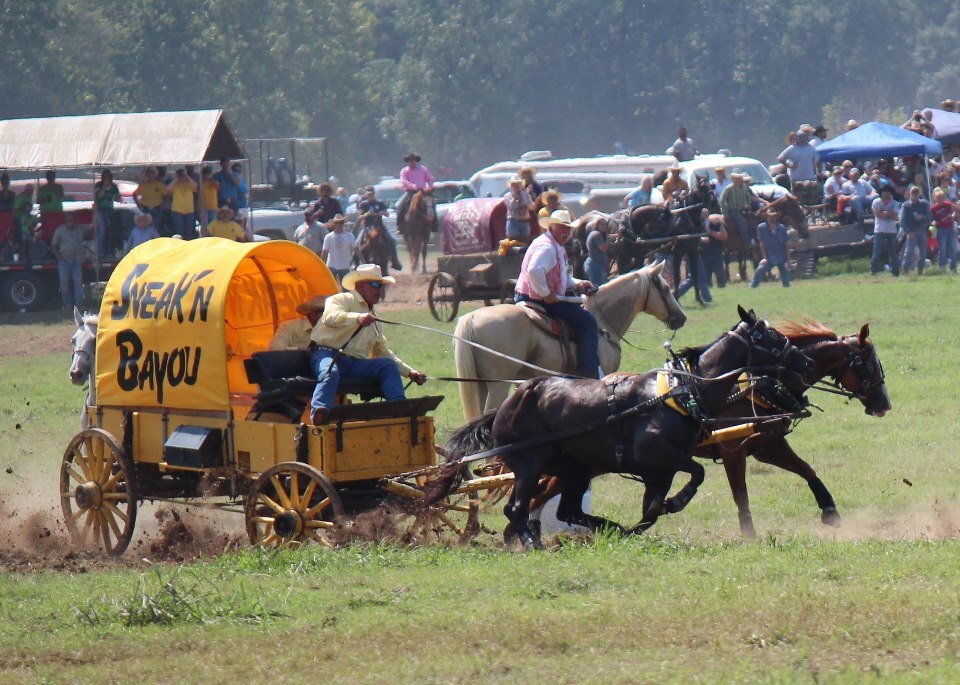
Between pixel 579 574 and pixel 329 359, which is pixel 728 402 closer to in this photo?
pixel 579 574

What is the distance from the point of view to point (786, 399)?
9930 millimetres

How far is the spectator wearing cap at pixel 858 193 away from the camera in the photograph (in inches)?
1182

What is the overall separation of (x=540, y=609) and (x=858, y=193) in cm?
2420

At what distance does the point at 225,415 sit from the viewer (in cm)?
1064

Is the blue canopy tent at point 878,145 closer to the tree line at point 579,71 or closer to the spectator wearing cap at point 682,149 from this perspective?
the spectator wearing cap at point 682,149

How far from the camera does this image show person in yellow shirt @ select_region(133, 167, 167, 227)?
27047mm

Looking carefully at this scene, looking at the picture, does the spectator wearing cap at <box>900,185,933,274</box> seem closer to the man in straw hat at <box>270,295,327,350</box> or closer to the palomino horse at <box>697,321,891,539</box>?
the palomino horse at <box>697,321,891,539</box>

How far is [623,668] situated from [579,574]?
64.8 inches

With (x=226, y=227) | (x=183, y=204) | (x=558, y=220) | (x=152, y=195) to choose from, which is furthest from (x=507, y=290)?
(x=558, y=220)

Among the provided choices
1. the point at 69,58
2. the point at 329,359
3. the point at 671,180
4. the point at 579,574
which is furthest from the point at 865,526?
the point at 69,58

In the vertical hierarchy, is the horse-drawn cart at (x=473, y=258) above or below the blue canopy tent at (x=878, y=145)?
below

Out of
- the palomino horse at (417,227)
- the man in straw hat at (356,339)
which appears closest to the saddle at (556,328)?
the man in straw hat at (356,339)

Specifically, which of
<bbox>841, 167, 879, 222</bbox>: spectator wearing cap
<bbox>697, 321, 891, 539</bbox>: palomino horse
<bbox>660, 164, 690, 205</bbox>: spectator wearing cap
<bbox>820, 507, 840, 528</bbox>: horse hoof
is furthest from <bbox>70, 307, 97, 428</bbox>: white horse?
<bbox>841, 167, 879, 222</bbox>: spectator wearing cap

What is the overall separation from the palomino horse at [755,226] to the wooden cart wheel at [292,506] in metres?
19.0
